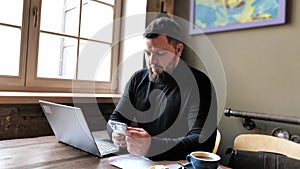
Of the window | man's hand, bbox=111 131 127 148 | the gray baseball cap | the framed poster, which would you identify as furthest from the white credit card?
the framed poster

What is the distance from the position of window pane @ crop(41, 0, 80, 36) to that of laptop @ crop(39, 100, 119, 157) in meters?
0.85

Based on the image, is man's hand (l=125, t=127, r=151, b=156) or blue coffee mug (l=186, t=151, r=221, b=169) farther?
man's hand (l=125, t=127, r=151, b=156)

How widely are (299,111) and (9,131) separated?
1669 millimetres

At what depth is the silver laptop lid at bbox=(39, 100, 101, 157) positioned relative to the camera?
0.92 meters

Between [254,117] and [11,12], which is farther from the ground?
[11,12]

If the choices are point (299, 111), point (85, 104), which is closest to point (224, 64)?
point (299, 111)

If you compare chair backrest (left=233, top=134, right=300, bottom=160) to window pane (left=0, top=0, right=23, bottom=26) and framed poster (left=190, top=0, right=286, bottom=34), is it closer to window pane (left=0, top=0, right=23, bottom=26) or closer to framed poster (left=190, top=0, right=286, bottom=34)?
framed poster (left=190, top=0, right=286, bottom=34)

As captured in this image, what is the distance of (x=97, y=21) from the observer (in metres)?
2.05

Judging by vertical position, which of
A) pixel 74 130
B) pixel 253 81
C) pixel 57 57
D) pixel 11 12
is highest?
pixel 11 12

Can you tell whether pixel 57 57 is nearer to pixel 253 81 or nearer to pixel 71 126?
pixel 71 126

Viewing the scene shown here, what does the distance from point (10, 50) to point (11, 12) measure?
0.24 m

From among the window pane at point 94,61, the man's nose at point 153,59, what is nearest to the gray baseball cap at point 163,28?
the man's nose at point 153,59

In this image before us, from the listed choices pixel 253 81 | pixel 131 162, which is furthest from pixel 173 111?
pixel 253 81

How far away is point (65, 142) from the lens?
1.12 meters
